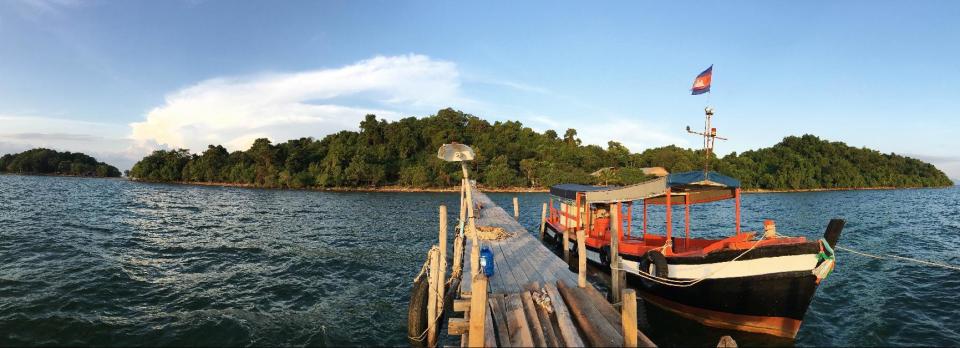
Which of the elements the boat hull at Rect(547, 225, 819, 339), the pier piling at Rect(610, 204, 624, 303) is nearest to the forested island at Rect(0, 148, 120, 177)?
the pier piling at Rect(610, 204, 624, 303)

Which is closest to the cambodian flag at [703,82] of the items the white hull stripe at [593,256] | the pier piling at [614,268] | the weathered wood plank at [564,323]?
the pier piling at [614,268]

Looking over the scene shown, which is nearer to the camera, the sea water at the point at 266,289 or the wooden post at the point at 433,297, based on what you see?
the wooden post at the point at 433,297

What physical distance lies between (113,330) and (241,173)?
10590cm

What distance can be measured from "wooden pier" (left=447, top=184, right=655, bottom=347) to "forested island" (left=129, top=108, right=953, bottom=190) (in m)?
84.9

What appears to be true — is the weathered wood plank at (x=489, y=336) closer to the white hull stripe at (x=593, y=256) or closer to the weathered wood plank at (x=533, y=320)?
the weathered wood plank at (x=533, y=320)

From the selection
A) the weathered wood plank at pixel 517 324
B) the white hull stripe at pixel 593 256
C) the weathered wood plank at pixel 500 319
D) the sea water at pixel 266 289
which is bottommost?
the sea water at pixel 266 289

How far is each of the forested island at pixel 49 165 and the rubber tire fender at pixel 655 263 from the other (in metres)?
196

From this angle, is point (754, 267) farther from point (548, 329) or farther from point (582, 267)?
point (548, 329)

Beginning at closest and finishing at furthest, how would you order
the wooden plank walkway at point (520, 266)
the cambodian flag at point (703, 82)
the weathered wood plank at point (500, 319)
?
the weathered wood plank at point (500, 319) → the wooden plank walkway at point (520, 266) → the cambodian flag at point (703, 82)

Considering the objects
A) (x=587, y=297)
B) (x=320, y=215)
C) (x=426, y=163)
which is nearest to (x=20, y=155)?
(x=426, y=163)

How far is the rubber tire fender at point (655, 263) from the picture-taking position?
11.8 meters

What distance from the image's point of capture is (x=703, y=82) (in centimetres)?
1492

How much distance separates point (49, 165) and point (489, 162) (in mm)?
164669

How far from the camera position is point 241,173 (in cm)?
10375
